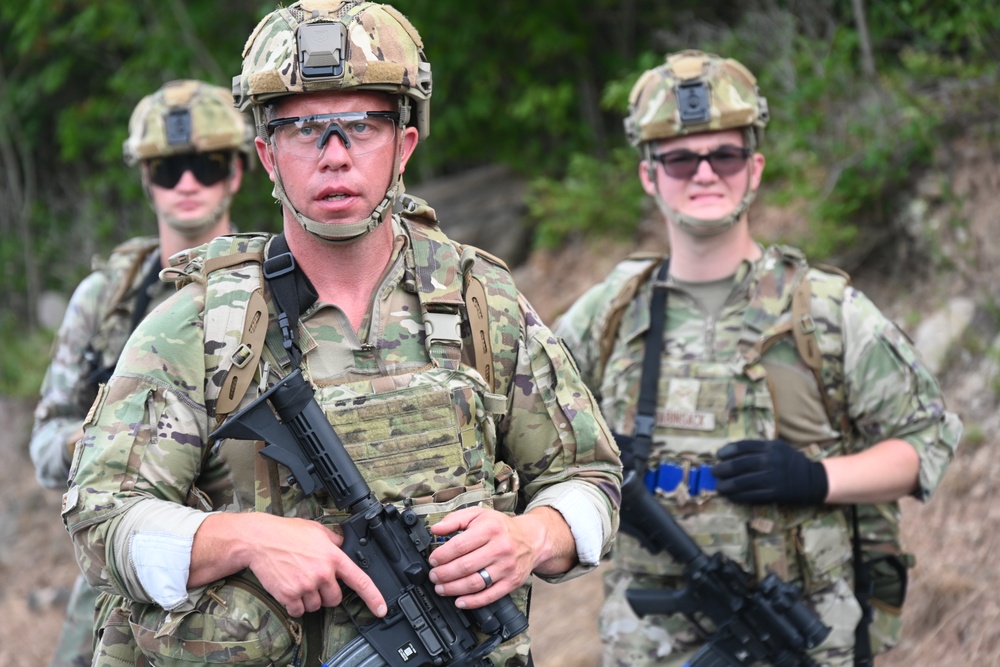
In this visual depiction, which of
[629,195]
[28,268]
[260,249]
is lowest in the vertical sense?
[28,268]

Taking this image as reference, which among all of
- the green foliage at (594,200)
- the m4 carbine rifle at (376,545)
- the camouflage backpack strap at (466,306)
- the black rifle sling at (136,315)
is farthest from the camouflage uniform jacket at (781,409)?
the green foliage at (594,200)

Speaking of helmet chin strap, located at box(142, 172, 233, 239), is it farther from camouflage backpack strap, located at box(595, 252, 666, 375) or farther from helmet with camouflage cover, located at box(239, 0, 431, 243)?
helmet with camouflage cover, located at box(239, 0, 431, 243)

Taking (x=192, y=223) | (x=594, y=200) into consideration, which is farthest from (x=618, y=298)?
(x=594, y=200)

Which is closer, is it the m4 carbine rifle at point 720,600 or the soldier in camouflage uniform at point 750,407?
the m4 carbine rifle at point 720,600

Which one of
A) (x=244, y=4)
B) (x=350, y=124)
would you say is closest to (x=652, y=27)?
(x=244, y=4)

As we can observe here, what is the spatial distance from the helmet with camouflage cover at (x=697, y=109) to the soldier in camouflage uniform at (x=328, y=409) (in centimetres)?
145

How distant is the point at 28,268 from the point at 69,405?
960 centimetres

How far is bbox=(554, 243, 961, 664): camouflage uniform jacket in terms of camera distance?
3.67 meters

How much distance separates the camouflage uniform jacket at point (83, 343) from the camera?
421cm

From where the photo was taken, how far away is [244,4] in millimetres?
11461

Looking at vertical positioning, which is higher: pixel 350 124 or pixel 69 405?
pixel 350 124

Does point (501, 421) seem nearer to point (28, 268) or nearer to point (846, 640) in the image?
point (846, 640)

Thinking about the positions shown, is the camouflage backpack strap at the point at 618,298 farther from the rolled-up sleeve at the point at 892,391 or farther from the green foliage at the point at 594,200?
the green foliage at the point at 594,200

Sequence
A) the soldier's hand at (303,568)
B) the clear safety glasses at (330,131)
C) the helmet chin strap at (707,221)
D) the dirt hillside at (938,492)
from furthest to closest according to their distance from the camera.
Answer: the dirt hillside at (938,492)
the helmet chin strap at (707,221)
the clear safety glasses at (330,131)
the soldier's hand at (303,568)
